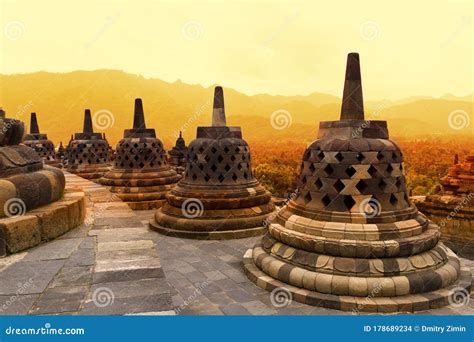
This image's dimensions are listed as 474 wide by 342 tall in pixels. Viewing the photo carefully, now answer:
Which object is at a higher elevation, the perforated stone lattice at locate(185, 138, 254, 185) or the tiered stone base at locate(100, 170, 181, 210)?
the perforated stone lattice at locate(185, 138, 254, 185)

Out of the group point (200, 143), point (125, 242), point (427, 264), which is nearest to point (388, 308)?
point (427, 264)

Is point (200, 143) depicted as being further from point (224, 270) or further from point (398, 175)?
point (398, 175)

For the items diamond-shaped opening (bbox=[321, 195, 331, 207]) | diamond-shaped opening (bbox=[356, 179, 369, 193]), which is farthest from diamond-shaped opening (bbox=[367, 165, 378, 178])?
diamond-shaped opening (bbox=[321, 195, 331, 207])

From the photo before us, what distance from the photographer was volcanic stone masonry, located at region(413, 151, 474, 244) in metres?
10.9

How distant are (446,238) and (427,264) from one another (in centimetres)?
724

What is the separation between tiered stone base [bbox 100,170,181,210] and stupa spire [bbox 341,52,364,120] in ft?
22.6

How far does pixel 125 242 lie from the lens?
4238 millimetres

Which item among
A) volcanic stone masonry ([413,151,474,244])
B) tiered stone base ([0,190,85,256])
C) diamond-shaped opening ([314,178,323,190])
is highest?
diamond-shaped opening ([314,178,323,190])

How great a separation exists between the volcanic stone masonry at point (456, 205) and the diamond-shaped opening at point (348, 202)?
726 cm

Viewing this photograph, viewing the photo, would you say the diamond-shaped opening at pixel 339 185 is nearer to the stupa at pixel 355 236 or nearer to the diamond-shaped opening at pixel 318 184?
the stupa at pixel 355 236

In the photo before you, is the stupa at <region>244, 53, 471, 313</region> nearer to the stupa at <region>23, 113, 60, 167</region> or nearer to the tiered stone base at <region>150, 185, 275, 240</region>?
the tiered stone base at <region>150, 185, 275, 240</region>

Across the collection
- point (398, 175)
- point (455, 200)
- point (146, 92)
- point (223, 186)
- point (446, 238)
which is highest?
point (146, 92)

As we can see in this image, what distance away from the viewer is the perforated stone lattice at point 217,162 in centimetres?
855

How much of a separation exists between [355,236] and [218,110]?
4958mm
